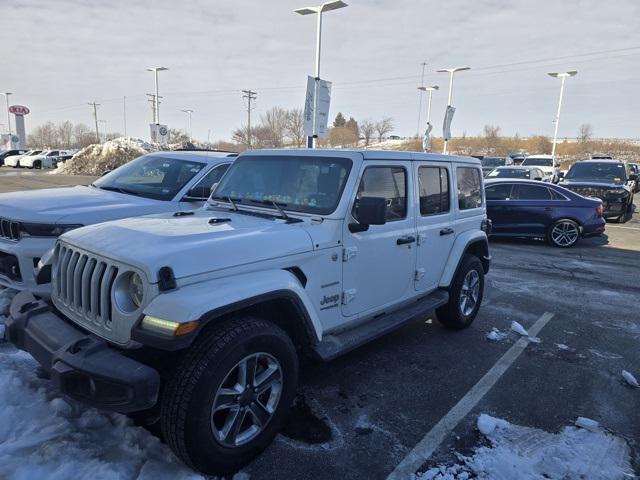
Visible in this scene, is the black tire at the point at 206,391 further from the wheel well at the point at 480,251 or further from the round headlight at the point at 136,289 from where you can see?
the wheel well at the point at 480,251

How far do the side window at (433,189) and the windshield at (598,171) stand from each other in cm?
1426

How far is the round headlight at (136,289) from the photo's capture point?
268cm

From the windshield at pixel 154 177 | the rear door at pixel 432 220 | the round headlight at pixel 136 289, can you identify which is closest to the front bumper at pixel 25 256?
the windshield at pixel 154 177

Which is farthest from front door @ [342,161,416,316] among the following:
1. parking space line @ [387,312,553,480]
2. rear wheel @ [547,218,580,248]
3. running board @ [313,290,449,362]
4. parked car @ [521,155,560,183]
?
parked car @ [521,155,560,183]

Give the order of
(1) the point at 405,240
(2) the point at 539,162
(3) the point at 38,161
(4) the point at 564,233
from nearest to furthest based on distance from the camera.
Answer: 1. (1) the point at 405,240
2. (4) the point at 564,233
3. (2) the point at 539,162
4. (3) the point at 38,161

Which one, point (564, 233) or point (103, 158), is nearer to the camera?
point (564, 233)

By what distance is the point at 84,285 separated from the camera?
2893mm

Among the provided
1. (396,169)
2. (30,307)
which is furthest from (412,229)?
(30,307)

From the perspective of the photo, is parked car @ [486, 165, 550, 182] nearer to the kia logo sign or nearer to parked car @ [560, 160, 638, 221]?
parked car @ [560, 160, 638, 221]

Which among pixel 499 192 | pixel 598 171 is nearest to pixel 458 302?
pixel 499 192

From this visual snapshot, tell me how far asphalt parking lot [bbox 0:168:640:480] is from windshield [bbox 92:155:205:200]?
318cm

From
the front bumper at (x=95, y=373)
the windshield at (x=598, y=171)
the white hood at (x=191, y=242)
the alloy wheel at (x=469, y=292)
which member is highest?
the windshield at (x=598, y=171)

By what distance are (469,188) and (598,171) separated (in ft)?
46.6

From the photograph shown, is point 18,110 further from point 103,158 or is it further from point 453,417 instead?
point 453,417
